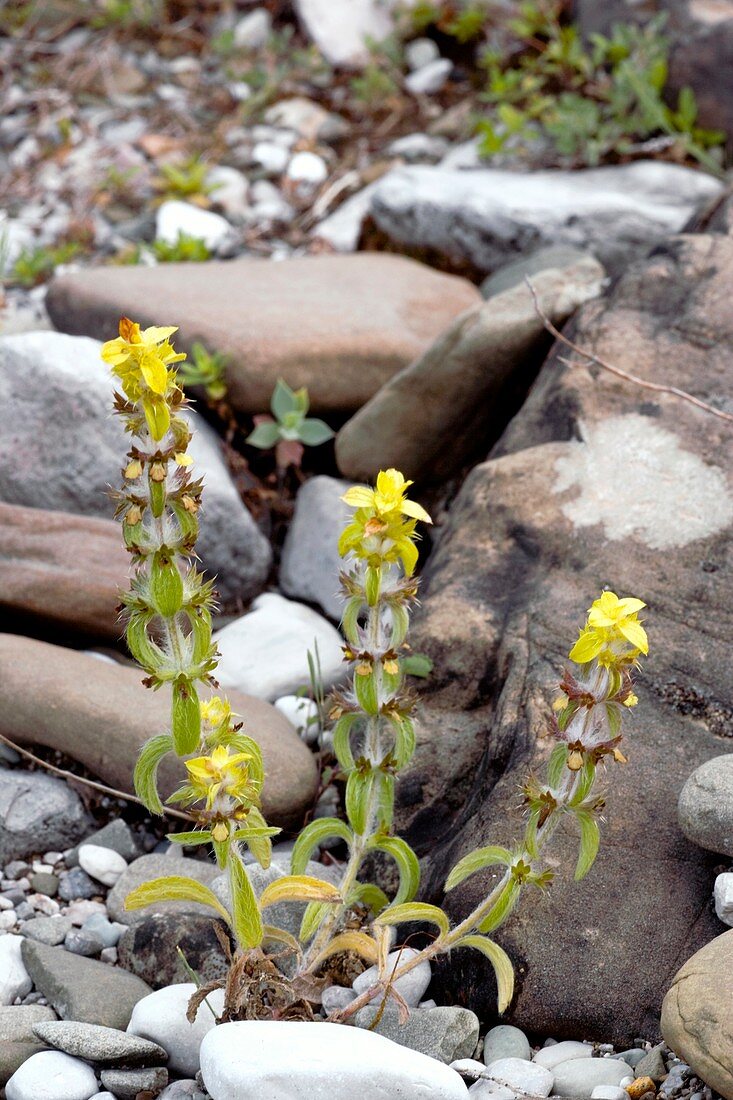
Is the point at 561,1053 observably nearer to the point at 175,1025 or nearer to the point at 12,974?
the point at 175,1025

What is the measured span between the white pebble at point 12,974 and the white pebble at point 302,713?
41.9 inches

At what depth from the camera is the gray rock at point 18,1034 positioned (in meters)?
2.54

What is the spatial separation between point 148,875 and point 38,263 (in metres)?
3.68

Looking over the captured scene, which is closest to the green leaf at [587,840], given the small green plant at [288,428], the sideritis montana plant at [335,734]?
the sideritis montana plant at [335,734]

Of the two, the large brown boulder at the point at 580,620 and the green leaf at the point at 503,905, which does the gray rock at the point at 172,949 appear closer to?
the large brown boulder at the point at 580,620

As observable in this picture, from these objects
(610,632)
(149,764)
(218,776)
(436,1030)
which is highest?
(610,632)

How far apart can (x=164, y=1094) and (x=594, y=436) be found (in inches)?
86.1

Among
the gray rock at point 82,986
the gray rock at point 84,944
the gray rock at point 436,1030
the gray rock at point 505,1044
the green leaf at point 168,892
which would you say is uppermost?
the green leaf at point 168,892

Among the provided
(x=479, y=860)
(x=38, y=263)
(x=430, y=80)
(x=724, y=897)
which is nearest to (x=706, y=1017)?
(x=724, y=897)

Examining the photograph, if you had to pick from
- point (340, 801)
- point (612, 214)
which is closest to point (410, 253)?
point (612, 214)

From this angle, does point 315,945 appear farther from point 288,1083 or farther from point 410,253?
point 410,253

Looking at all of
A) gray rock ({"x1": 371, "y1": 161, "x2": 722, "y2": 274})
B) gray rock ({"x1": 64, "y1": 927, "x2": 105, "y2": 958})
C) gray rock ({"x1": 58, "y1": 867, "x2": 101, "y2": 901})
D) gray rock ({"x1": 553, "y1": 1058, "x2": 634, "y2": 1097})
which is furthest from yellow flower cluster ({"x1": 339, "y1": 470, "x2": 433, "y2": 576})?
gray rock ({"x1": 371, "y1": 161, "x2": 722, "y2": 274})

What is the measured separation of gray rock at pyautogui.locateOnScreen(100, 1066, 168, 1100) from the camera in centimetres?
253

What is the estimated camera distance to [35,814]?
11.1 feet
